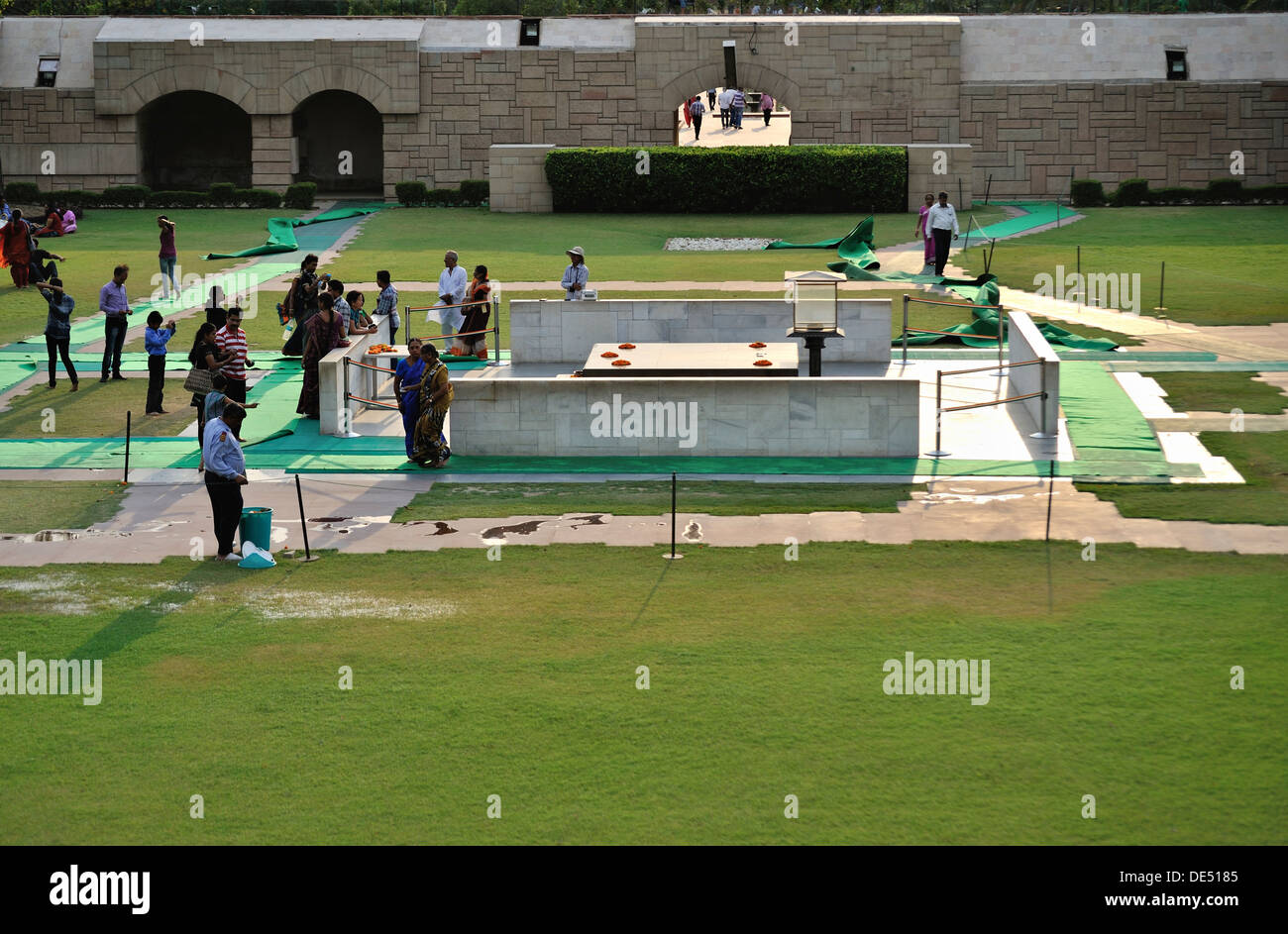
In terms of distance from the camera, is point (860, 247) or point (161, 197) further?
point (161, 197)

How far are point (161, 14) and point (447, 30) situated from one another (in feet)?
29.6

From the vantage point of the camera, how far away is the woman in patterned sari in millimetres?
17391

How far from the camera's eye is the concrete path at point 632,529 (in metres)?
14.3

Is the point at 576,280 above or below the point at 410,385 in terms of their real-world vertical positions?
above

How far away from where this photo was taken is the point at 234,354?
18000 mm

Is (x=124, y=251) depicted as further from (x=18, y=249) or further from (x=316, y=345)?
(x=316, y=345)

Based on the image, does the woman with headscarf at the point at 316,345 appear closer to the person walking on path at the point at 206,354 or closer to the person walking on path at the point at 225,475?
the person walking on path at the point at 206,354

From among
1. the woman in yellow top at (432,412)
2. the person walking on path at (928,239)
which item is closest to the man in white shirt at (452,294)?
the woman in yellow top at (432,412)

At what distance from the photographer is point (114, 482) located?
16.9 metres

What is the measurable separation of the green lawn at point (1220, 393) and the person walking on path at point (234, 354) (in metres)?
12.0

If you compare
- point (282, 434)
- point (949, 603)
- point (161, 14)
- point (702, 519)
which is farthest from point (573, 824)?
point (161, 14)

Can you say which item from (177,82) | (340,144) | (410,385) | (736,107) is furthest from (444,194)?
(410,385)

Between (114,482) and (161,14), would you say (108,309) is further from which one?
(161,14)

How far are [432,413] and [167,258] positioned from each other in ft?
45.6
